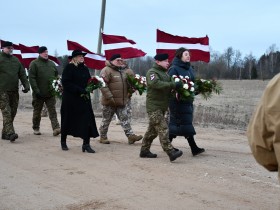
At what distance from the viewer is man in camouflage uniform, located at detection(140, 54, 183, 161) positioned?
311 inches

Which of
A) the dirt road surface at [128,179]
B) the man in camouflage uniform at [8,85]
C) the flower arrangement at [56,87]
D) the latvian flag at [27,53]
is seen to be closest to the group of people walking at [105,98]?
the man in camouflage uniform at [8,85]

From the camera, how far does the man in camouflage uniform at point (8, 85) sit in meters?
10.5

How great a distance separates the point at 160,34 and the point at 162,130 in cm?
313

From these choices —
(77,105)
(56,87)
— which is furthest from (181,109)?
(56,87)

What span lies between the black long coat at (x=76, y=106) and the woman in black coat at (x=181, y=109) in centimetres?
176

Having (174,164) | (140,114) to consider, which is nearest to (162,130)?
(174,164)

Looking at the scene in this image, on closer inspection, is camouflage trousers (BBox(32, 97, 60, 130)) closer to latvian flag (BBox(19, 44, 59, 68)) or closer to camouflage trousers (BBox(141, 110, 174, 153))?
camouflage trousers (BBox(141, 110, 174, 153))

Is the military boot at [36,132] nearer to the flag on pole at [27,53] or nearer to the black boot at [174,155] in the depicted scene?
the black boot at [174,155]

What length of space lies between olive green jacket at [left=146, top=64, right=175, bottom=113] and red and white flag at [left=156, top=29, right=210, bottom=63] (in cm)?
230

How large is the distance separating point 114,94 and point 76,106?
107 centimetres

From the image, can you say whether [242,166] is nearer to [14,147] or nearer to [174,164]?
[174,164]

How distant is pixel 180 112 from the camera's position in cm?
844

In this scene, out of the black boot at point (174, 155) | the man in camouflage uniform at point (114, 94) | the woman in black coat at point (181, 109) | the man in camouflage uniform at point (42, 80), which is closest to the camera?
the black boot at point (174, 155)

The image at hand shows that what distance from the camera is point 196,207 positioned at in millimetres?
5484
